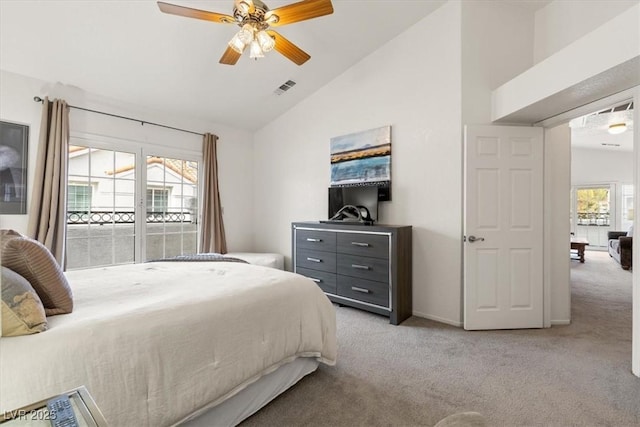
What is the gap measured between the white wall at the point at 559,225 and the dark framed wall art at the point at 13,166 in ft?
17.6

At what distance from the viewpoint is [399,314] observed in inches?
121

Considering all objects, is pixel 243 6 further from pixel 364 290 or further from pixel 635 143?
pixel 635 143

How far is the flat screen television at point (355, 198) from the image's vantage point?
141 inches

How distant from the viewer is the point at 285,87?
4137 mm

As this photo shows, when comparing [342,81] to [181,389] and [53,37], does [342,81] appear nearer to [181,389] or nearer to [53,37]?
[53,37]

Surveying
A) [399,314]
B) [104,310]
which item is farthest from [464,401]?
[104,310]

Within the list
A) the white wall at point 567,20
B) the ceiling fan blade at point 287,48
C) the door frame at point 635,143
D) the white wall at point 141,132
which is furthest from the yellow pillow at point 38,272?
the white wall at point 567,20

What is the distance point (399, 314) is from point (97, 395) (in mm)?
2588

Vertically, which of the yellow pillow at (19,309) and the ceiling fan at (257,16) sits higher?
the ceiling fan at (257,16)

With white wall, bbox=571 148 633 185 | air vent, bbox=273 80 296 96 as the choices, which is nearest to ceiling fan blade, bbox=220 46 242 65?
air vent, bbox=273 80 296 96

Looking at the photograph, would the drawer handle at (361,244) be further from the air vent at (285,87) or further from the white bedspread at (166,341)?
the air vent at (285,87)

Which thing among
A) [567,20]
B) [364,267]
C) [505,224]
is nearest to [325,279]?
[364,267]

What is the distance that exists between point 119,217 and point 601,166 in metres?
11.4

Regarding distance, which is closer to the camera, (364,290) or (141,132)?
(364,290)
